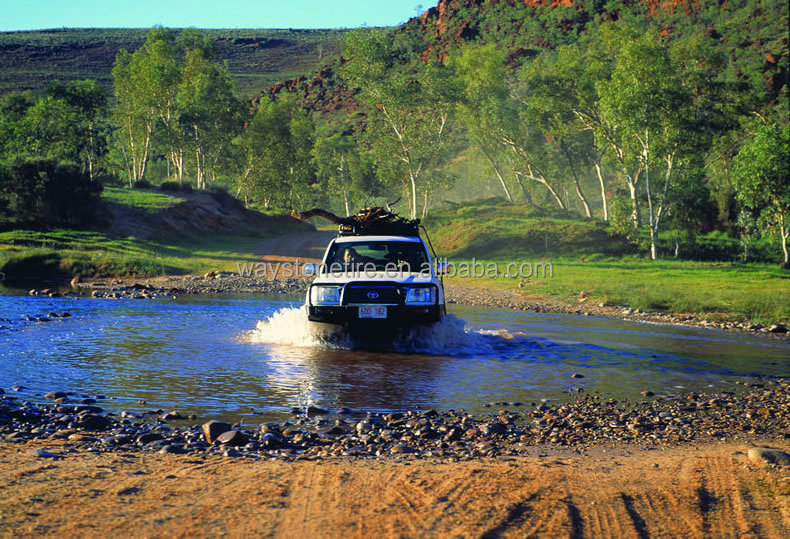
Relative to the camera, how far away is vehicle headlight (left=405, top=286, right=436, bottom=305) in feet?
33.8

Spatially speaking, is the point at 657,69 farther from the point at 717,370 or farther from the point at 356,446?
the point at 356,446

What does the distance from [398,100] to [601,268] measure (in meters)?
21.6

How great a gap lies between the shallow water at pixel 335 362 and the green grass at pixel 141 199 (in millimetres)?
26118

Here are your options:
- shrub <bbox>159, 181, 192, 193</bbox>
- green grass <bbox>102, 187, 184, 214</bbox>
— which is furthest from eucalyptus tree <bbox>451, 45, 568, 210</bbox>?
green grass <bbox>102, 187, 184, 214</bbox>

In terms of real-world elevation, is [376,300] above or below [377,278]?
below

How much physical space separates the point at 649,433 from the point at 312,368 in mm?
4703

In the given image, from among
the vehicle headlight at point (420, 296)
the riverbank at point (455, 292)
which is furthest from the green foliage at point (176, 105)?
the vehicle headlight at point (420, 296)

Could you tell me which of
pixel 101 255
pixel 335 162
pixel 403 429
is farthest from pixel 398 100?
pixel 403 429

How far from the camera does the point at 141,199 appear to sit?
139 feet

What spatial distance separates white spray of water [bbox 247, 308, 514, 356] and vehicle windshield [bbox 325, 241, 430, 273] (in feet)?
3.48

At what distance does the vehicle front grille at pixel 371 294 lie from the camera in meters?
10.3

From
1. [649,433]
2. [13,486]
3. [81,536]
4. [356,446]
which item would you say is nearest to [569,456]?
[649,433]

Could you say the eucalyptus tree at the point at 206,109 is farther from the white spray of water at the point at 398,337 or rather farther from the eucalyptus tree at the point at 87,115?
the white spray of water at the point at 398,337

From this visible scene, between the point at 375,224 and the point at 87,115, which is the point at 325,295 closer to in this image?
the point at 375,224
